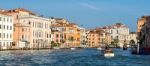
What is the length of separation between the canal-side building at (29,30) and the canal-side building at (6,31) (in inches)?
95.7

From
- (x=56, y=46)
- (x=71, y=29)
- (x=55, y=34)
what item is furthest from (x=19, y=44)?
(x=71, y=29)

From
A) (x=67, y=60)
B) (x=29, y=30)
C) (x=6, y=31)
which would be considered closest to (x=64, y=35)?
(x=29, y=30)

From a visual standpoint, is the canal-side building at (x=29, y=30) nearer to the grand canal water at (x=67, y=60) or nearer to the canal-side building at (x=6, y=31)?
the canal-side building at (x=6, y=31)

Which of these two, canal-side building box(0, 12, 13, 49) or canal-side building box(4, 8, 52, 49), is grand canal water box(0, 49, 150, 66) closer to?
canal-side building box(0, 12, 13, 49)

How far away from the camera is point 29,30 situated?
116438 mm

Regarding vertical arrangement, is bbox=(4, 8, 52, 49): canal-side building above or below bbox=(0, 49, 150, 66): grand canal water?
above

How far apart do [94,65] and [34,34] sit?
240ft

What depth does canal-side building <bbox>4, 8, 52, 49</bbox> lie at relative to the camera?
113312 mm

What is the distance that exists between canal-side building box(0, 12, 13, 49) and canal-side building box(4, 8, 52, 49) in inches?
95.7

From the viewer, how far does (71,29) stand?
6147 inches

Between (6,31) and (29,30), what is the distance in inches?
537

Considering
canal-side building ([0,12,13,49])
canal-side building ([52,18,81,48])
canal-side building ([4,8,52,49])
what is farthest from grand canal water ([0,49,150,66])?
canal-side building ([52,18,81,48])

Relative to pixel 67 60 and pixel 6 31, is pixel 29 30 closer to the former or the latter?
pixel 6 31

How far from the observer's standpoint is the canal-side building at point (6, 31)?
100625mm
